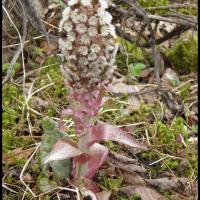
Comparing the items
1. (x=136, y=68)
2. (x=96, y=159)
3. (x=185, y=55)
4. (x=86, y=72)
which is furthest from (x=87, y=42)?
(x=185, y=55)

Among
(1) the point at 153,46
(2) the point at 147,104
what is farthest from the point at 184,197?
(1) the point at 153,46

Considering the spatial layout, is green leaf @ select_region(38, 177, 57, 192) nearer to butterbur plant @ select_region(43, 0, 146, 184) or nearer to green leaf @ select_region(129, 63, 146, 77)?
butterbur plant @ select_region(43, 0, 146, 184)

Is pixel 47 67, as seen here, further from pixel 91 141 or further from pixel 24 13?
pixel 91 141

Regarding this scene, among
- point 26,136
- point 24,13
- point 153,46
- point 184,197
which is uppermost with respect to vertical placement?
point 24,13

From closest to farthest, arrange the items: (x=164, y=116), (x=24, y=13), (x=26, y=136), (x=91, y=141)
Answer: (x=91, y=141) → (x=26, y=136) → (x=24, y=13) → (x=164, y=116)

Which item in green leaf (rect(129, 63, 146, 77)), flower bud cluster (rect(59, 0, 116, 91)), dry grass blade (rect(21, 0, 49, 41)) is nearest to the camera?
flower bud cluster (rect(59, 0, 116, 91))

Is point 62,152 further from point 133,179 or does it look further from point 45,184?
point 133,179

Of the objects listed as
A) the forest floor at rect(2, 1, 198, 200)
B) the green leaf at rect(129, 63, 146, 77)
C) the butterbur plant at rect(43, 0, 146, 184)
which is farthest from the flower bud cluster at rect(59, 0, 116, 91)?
the green leaf at rect(129, 63, 146, 77)
